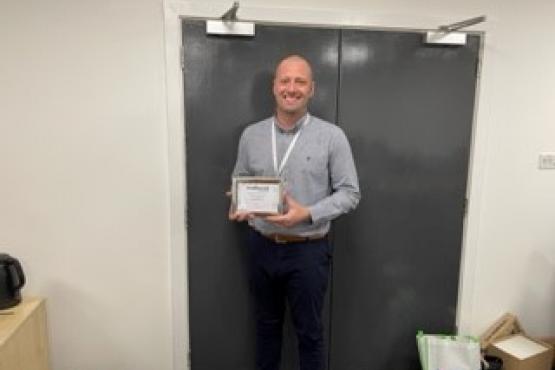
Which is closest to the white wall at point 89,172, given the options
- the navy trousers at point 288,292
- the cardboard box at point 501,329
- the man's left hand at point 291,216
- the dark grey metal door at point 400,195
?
the navy trousers at point 288,292

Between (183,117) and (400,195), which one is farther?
(400,195)

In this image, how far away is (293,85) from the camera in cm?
183

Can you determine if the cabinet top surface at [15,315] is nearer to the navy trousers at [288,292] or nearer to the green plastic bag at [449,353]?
the navy trousers at [288,292]

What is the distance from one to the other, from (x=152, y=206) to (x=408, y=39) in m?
1.45

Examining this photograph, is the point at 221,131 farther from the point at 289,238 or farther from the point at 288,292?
the point at 288,292

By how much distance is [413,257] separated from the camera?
238cm

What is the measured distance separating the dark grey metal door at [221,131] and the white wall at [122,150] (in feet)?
0.30

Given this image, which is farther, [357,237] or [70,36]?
[357,237]

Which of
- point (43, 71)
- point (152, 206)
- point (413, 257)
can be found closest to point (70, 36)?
point (43, 71)

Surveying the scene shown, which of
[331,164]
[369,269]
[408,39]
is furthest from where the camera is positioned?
[369,269]

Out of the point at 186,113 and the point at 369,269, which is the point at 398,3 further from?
the point at 369,269

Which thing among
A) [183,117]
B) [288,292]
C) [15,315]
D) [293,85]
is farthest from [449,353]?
[15,315]

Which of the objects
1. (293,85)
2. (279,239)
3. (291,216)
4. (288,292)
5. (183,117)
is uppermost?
(293,85)

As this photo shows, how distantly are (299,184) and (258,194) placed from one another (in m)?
0.22
